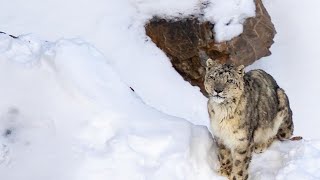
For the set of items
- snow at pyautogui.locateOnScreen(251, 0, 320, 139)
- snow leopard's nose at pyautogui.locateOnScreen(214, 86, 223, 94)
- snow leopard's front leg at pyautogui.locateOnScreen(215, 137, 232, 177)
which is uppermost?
snow leopard's nose at pyautogui.locateOnScreen(214, 86, 223, 94)

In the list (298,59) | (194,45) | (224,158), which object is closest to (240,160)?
(224,158)

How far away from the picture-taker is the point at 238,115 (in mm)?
5875

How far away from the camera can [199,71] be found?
10.9 metres

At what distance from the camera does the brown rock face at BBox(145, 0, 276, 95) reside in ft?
35.7

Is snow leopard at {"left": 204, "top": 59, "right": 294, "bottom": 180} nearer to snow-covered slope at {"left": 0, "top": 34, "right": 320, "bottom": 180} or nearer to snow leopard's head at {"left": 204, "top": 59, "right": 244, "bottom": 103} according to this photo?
snow leopard's head at {"left": 204, "top": 59, "right": 244, "bottom": 103}

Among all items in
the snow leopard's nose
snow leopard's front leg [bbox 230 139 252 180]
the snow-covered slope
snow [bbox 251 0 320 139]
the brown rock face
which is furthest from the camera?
snow [bbox 251 0 320 139]

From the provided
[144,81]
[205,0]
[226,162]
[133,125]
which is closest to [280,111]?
[226,162]

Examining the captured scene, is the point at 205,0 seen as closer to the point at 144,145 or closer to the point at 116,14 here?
the point at 116,14

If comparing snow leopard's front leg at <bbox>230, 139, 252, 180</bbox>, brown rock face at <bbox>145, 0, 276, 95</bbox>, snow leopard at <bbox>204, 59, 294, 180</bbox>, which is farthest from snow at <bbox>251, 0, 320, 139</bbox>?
snow leopard's front leg at <bbox>230, 139, 252, 180</bbox>

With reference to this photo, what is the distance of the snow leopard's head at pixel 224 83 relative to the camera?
221 inches

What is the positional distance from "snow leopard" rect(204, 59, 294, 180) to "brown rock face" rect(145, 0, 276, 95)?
4265mm

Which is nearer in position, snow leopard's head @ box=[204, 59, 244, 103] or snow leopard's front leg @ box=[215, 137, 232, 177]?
snow leopard's head @ box=[204, 59, 244, 103]

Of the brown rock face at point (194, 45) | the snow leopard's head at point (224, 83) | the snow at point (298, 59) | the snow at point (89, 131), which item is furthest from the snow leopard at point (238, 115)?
the snow at point (298, 59)

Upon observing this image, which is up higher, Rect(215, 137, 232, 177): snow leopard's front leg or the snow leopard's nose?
the snow leopard's nose
